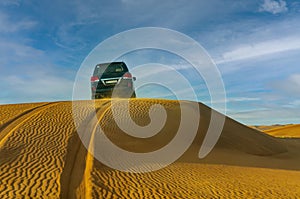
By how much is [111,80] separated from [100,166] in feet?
28.2

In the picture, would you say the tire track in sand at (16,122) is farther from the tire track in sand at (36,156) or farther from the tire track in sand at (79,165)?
the tire track in sand at (79,165)

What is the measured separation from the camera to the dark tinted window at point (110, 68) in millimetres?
19219

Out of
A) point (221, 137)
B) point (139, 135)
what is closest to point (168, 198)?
point (139, 135)

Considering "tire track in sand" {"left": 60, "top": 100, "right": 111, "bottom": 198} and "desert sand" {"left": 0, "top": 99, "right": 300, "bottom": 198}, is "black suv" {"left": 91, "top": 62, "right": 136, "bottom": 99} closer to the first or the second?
"desert sand" {"left": 0, "top": 99, "right": 300, "bottom": 198}

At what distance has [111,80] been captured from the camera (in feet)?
61.6

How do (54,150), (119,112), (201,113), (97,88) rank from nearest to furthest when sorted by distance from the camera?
(54,150) < (119,112) < (97,88) < (201,113)

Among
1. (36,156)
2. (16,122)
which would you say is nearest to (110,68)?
(16,122)

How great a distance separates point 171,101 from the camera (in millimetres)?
21641

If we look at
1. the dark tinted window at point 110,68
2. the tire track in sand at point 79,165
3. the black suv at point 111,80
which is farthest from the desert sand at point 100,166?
the dark tinted window at point 110,68

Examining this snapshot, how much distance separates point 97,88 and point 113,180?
391 inches

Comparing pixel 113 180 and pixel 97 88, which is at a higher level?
pixel 97 88

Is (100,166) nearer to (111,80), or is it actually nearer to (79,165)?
(79,165)

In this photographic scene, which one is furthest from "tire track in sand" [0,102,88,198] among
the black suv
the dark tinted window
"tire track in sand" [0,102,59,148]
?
the dark tinted window

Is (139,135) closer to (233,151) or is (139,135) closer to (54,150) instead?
(54,150)
